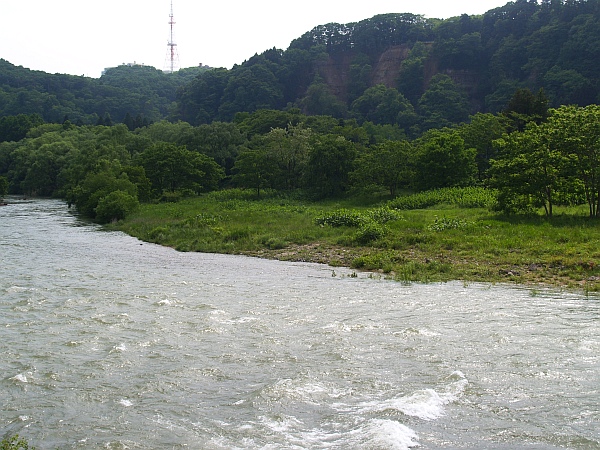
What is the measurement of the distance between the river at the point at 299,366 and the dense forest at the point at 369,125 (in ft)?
64.0

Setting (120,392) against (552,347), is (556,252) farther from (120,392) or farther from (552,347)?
(120,392)

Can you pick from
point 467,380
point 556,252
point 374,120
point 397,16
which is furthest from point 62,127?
point 467,380

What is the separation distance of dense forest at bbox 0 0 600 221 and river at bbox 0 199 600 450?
19.5 metres

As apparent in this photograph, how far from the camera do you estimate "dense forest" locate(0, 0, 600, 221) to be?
3838 cm

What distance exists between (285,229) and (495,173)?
14.1 metres

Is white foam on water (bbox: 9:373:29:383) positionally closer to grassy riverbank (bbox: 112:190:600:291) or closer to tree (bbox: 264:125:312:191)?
grassy riverbank (bbox: 112:190:600:291)

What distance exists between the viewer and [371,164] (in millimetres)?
58719

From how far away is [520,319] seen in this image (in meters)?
17.5

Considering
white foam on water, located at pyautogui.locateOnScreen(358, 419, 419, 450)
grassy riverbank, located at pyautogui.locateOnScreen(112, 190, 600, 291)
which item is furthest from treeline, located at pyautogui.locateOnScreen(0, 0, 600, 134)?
white foam on water, located at pyautogui.locateOnScreen(358, 419, 419, 450)

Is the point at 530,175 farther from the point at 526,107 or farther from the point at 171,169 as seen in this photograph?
the point at 171,169

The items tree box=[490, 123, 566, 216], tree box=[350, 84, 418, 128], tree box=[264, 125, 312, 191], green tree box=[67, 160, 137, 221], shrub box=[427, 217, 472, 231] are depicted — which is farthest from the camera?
tree box=[350, 84, 418, 128]

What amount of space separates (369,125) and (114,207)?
6404 centimetres

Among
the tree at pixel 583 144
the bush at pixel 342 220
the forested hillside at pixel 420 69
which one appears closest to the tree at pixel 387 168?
the bush at pixel 342 220

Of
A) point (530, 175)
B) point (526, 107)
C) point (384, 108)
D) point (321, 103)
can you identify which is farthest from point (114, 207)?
point (321, 103)
